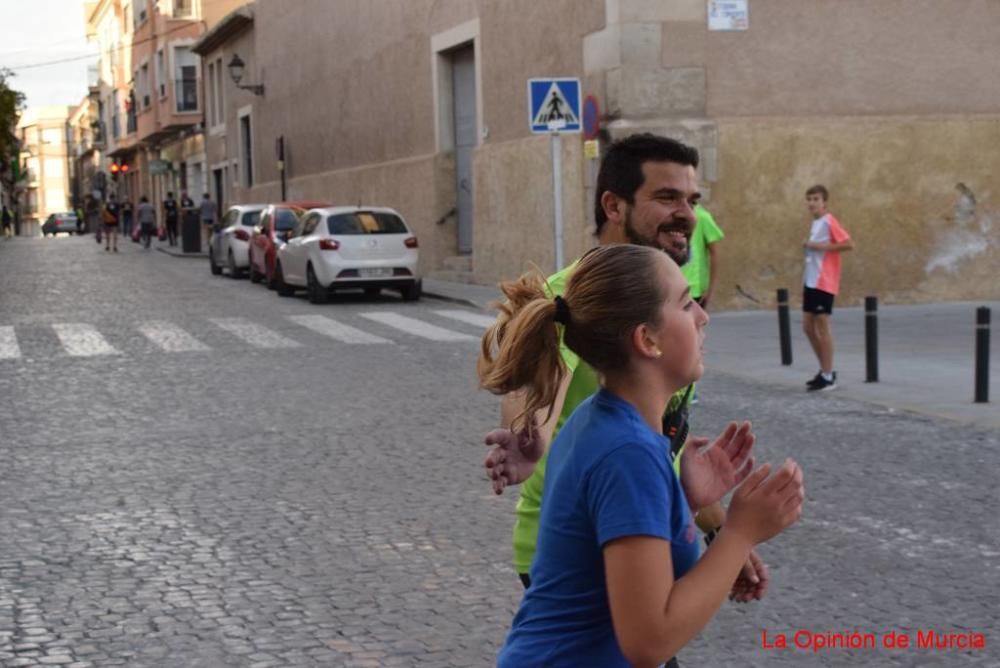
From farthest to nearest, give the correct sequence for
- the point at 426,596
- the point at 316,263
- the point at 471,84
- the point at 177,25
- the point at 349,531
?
the point at 177,25 < the point at 471,84 < the point at 316,263 < the point at 349,531 < the point at 426,596

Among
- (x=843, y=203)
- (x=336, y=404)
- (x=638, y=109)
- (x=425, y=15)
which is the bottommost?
(x=336, y=404)

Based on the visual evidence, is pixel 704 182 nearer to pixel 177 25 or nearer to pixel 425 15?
pixel 425 15

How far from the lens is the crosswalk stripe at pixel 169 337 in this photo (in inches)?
605

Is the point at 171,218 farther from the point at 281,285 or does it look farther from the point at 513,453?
the point at 513,453

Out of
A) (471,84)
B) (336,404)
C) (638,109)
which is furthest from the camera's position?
(471,84)

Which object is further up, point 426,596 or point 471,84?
point 471,84

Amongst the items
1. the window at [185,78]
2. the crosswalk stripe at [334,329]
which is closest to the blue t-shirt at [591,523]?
the crosswalk stripe at [334,329]

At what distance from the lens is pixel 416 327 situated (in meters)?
17.3

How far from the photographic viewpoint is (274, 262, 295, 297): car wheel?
934 inches

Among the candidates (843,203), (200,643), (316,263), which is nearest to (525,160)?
(316,263)

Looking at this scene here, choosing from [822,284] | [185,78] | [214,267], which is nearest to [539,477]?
[822,284]

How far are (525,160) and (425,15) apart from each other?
6.43 meters

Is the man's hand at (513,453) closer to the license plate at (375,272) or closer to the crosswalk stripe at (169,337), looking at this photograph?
the crosswalk stripe at (169,337)

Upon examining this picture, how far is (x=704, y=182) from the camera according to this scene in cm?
1928
